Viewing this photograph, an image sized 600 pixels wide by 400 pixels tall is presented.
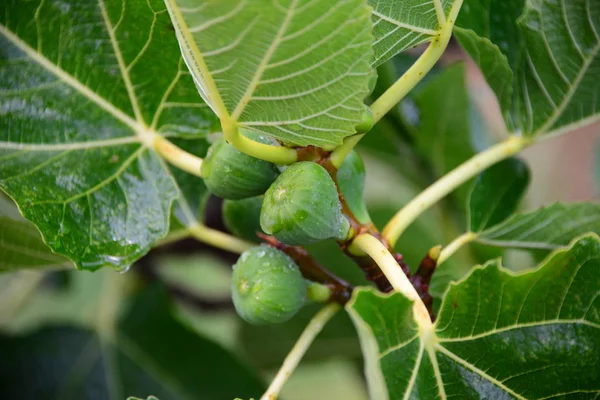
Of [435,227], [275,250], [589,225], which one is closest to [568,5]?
[589,225]

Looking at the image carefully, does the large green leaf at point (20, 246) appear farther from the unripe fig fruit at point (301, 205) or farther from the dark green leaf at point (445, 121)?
the dark green leaf at point (445, 121)

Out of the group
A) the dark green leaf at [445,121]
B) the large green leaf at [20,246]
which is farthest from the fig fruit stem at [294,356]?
the dark green leaf at [445,121]

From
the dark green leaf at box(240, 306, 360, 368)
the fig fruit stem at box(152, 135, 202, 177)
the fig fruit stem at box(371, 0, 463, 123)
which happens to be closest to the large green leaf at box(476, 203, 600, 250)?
the fig fruit stem at box(371, 0, 463, 123)

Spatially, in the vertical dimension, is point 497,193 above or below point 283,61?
below

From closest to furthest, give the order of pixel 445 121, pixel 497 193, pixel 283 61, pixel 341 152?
pixel 283 61
pixel 341 152
pixel 497 193
pixel 445 121

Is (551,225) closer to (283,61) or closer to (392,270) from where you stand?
(392,270)

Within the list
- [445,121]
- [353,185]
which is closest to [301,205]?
[353,185]

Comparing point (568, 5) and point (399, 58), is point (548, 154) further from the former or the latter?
point (568, 5)
